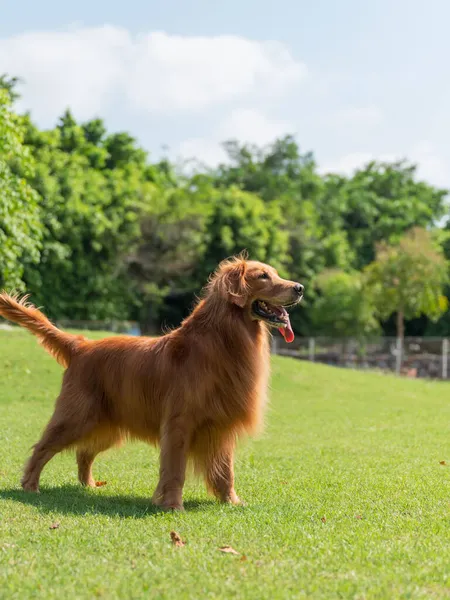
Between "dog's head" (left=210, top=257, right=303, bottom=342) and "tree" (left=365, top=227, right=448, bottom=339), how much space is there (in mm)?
29342

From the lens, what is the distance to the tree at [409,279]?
3494cm

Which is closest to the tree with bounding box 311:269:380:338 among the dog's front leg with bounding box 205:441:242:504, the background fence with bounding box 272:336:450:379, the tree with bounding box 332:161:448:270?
the background fence with bounding box 272:336:450:379

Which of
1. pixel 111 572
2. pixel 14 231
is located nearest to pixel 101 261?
pixel 14 231

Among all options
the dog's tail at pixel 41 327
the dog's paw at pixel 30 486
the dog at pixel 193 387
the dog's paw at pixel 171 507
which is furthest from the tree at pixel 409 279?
the dog's paw at pixel 171 507

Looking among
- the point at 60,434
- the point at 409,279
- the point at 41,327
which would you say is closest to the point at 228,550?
the point at 60,434

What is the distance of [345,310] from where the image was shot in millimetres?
37219

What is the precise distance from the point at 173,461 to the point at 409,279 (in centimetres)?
3023

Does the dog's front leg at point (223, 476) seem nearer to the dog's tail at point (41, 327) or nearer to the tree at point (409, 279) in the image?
the dog's tail at point (41, 327)

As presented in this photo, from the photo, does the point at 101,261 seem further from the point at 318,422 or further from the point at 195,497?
the point at 195,497

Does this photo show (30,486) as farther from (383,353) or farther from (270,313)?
(383,353)

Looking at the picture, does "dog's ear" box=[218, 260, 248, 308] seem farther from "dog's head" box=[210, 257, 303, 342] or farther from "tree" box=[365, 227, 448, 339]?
"tree" box=[365, 227, 448, 339]

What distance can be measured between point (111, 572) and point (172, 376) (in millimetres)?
2518

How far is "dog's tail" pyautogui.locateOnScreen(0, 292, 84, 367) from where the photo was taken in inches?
290

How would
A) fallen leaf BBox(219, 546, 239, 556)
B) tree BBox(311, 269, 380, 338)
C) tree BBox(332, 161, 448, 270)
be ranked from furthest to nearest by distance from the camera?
1. tree BBox(332, 161, 448, 270)
2. tree BBox(311, 269, 380, 338)
3. fallen leaf BBox(219, 546, 239, 556)
